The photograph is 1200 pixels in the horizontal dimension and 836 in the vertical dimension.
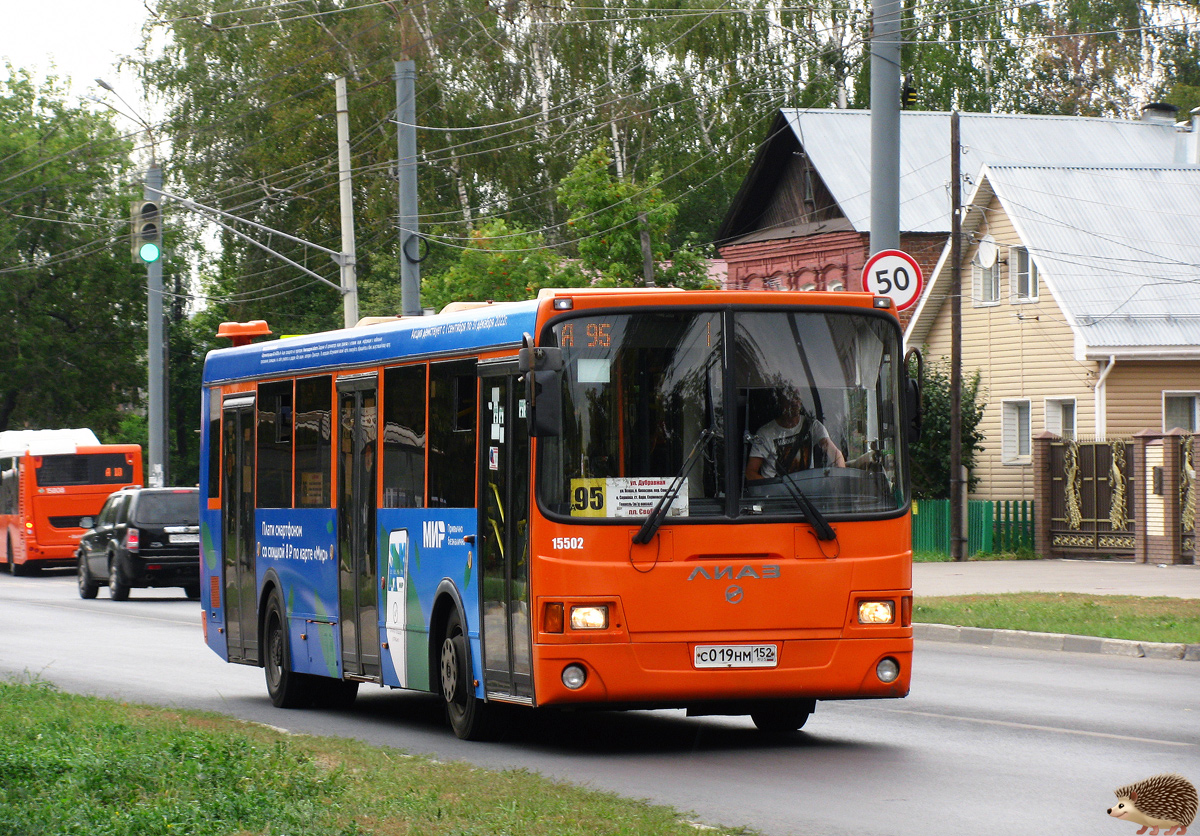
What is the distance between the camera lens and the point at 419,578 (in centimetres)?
1221

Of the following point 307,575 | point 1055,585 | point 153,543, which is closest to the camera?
point 307,575

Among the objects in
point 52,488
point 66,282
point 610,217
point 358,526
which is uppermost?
point 66,282

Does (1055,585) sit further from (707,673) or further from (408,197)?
(707,673)

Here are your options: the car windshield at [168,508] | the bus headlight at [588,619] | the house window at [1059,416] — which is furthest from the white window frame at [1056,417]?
the bus headlight at [588,619]

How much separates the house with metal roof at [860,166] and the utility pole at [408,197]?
830 inches

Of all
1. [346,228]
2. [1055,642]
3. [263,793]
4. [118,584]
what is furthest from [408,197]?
[263,793]

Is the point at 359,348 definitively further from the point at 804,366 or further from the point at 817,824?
the point at 817,824

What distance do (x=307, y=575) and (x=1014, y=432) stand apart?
30162mm

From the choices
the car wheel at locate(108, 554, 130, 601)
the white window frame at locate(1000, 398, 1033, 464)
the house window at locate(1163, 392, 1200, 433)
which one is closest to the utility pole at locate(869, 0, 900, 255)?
the car wheel at locate(108, 554, 130, 601)

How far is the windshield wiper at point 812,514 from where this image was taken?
10.8 m

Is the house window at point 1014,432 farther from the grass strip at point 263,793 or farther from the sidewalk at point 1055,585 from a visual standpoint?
the grass strip at point 263,793

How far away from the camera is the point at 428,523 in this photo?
12125 mm

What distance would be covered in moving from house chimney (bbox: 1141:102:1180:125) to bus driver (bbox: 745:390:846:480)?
45475 millimetres

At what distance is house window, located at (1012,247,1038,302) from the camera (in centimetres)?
4084
